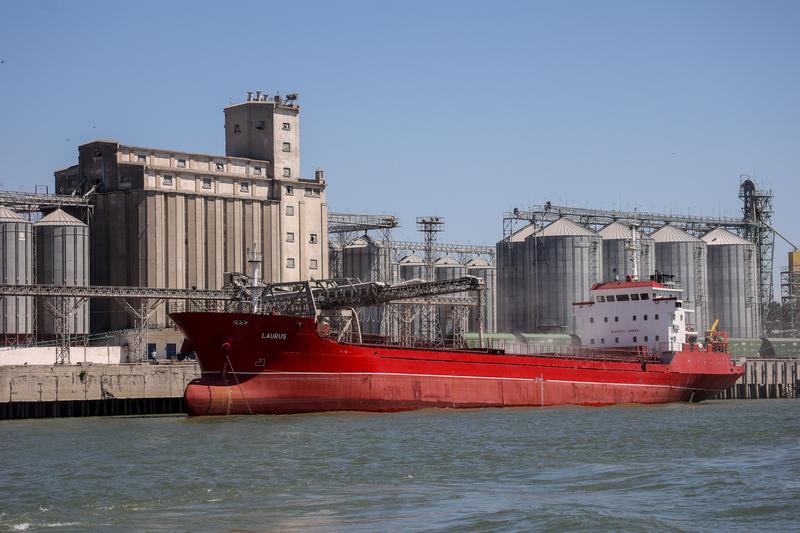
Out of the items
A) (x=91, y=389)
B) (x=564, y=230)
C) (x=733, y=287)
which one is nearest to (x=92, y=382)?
(x=91, y=389)

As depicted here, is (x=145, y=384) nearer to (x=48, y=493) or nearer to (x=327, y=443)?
(x=327, y=443)

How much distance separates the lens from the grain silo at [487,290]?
102594 millimetres

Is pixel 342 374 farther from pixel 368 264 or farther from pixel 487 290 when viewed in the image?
pixel 487 290

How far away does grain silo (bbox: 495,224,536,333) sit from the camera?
87500 millimetres

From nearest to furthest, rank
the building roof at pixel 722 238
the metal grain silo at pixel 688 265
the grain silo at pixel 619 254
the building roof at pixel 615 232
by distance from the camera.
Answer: the grain silo at pixel 619 254 < the building roof at pixel 615 232 < the metal grain silo at pixel 688 265 < the building roof at pixel 722 238

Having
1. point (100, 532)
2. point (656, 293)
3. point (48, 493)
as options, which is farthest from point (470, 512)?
point (656, 293)

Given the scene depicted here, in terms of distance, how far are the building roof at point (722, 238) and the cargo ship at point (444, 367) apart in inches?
1472

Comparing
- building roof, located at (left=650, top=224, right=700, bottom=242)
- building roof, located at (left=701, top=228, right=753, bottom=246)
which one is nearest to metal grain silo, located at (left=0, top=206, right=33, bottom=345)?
building roof, located at (left=650, top=224, right=700, bottom=242)

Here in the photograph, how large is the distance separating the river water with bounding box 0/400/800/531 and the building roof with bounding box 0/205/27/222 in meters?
26.3

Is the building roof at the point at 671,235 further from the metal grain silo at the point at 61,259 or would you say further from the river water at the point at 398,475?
the river water at the point at 398,475

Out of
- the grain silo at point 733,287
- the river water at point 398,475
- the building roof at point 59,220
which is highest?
the building roof at point 59,220

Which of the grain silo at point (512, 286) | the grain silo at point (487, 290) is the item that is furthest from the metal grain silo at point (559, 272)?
the grain silo at point (487, 290)

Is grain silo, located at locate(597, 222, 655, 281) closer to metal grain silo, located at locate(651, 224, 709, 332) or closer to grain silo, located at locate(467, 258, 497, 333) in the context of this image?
metal grain silo, located at locate(651, 224, 709, 332)

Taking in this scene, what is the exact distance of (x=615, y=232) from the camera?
3595 inches
